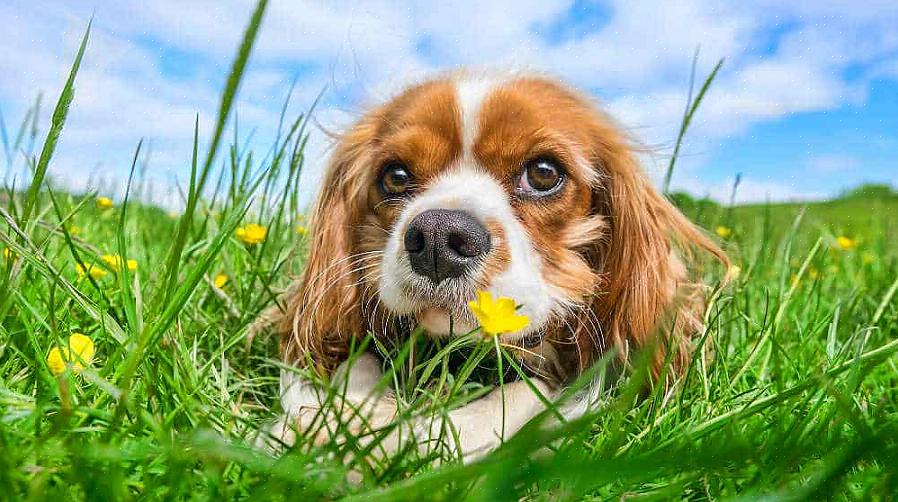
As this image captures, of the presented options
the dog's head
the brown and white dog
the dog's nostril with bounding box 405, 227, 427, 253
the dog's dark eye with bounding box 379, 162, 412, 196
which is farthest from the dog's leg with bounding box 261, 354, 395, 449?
the dog's dark eye with bounding box 379, 162, 412, 196

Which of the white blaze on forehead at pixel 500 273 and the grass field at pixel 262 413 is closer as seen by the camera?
the grass field at pixel 262 413

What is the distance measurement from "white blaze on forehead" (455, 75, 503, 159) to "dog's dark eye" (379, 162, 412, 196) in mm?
157

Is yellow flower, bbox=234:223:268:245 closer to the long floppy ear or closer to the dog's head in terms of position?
the dog's head

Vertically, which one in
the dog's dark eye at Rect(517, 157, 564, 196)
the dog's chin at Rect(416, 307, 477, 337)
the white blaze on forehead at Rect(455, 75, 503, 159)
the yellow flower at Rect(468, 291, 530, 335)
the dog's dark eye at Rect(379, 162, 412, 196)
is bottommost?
the dog's chin at Rect(416, 307, 477, 337)

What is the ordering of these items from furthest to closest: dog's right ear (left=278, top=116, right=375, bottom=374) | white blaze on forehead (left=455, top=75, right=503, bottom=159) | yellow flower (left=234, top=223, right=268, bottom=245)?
yellow flower (left=234, top=223, right=268, bottom=245) < dog's right ear (left=278, top=116, right=375, bottom=374) < white blaze on forehead (left=455, top=75, right=503, bottom=159)

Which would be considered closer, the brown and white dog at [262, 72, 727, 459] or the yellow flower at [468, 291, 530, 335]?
the yellow flower at [468, 291, 530, 335]

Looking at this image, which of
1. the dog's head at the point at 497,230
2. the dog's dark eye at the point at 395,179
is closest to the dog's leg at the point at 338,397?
the dog's head at the point at 497,230

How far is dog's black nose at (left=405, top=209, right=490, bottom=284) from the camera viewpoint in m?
1.40

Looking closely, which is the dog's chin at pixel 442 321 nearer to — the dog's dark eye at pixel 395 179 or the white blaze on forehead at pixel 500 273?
the white blaze on forehead at pixel 500 273

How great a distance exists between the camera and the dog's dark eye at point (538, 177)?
1.64m

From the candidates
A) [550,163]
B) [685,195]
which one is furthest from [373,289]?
[685,195]

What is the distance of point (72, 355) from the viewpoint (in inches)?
47.4

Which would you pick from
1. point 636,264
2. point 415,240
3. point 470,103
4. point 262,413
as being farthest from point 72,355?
point 636,264

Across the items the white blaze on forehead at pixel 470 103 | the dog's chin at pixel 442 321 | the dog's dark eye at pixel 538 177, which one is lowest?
the dog's chin at pixel 442 321
